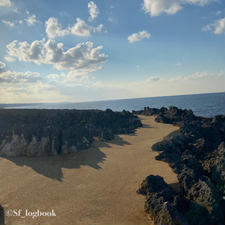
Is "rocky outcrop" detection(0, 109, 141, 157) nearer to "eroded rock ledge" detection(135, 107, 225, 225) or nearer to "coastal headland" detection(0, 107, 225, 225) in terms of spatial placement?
"coastal headland" detection(0, 107, 225, 225)

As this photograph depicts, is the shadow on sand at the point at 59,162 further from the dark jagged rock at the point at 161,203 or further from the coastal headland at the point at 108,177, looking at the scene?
the dark jagged rock at the point at 161,203

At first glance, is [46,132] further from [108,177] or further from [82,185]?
[108,177]

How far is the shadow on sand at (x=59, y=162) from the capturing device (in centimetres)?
1448

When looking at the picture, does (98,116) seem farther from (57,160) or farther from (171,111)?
(171,111)

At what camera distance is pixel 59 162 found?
53.7 feet

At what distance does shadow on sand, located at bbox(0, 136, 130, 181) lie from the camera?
1448 cm

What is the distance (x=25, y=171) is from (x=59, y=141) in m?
5.47

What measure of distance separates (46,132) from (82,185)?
10.3 m

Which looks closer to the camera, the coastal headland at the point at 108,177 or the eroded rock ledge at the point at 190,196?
the eroded rock ledge at the point at 190,196

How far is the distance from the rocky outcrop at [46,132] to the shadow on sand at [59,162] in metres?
0.99

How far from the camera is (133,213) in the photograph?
9.01 m

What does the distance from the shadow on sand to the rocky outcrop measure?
0.99 metres

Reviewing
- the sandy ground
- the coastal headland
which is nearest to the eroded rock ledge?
the coastal headland

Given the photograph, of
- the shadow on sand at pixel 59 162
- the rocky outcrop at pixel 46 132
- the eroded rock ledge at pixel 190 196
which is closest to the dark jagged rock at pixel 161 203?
the eroded rock ledge at pixel 190 196
